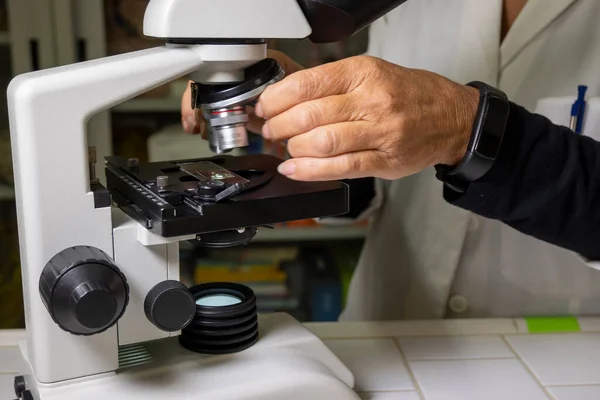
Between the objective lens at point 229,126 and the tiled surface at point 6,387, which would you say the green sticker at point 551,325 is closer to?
the objective lens at point 229,126

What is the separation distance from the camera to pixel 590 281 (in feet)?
3.85

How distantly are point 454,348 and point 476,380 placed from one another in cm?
9

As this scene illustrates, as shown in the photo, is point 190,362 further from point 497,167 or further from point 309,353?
point 497,167

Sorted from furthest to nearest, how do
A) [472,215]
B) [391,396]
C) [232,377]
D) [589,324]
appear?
[472,215], [589,324], [391,396], [232,377]

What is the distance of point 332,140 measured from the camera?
0.68 meters

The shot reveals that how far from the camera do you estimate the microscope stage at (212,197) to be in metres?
0.67

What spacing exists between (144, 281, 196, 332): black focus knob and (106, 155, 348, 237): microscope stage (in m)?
0.06

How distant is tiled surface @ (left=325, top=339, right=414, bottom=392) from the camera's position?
0.87 m

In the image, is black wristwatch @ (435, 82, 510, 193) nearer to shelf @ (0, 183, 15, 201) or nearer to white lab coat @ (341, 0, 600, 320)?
white lab coat @ (341, 0, 600, 320)

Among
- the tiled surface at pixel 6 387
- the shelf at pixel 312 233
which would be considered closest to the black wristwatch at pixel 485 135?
the tiled surface at pixel 6 387

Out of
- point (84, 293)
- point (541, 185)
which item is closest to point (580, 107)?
point (541, 185)

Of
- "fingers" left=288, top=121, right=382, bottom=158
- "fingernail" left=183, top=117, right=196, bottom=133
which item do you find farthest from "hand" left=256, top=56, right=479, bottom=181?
"fingernail" left=183, top=117, right=196, bottom=133

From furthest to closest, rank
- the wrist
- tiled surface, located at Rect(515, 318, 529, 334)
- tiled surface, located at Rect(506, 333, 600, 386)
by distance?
tiled surface, located at Rect(515, 318, 529, 334) < tiled surface, located at Rect(506, 333, 600, 386) < the wrist

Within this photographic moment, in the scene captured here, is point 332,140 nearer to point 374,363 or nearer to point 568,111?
point 374,363
